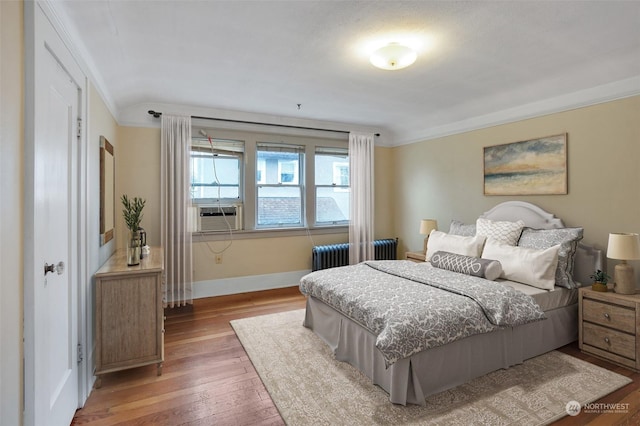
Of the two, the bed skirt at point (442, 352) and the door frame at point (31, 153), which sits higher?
the door frame at point (31, 153)

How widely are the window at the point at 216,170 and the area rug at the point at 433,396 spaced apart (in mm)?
2263

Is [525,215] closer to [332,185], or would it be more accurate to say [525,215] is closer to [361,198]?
[361,198]

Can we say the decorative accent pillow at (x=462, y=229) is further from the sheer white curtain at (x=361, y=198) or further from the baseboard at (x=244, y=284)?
the baseboard at (x=244, y=284)

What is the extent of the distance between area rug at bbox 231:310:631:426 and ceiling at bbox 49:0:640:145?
247cm

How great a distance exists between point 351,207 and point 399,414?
131 inches

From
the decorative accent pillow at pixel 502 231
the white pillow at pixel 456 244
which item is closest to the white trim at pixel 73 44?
the white pillow at pixel 456 244

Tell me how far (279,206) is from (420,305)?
3.02 m

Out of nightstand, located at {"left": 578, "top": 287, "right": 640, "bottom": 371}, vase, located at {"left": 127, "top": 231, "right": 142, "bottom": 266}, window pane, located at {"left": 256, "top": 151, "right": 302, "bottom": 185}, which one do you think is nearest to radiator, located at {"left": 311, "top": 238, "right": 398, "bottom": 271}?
window pane, located at {"left": 256, "top": 151, "right": 302, "bottom": 185}

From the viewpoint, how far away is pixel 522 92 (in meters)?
3.44

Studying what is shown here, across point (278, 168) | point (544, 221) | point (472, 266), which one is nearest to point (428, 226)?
point (544, 221)

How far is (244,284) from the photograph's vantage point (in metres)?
4.52

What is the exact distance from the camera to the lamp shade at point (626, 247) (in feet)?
8.10

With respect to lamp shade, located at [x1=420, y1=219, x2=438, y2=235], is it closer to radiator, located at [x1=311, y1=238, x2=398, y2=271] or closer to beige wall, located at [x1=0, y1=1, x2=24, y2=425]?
radiator, located at [x1=311, y1=238, x2=398, y2=271]

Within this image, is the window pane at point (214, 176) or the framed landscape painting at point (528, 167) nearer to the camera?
the framed landscape painting at point (528, 167)
